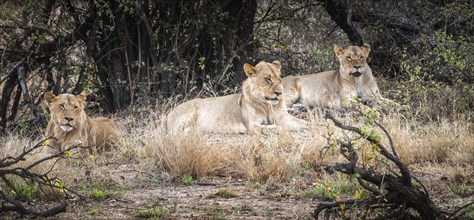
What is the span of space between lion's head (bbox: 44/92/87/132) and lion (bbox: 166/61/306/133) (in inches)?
48.4

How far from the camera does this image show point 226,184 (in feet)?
27.0

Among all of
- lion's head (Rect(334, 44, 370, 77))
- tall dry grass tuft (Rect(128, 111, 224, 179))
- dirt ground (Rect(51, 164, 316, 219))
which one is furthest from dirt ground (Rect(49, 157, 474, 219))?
lion's head (Rect(334, 44, 370, 77))

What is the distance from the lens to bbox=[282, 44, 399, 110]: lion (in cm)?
1245

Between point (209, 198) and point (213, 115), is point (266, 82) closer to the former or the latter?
point (213, 115)

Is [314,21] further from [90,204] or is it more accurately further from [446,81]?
[90,204]

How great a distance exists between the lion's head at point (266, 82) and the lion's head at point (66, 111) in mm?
2255

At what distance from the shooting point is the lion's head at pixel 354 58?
12352 mm

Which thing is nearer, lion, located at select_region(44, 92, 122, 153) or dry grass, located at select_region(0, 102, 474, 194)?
dry grass, located at select_region(0, 102, 474, 194)

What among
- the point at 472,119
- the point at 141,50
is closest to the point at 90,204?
the point at 472,119

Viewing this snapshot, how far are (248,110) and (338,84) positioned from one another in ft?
7.84

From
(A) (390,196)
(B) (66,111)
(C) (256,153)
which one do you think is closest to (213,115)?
(B) (66,111)

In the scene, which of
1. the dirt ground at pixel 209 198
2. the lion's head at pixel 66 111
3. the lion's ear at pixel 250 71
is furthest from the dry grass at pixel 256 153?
the lion's ear at pixel 250 71

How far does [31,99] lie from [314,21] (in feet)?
16.9

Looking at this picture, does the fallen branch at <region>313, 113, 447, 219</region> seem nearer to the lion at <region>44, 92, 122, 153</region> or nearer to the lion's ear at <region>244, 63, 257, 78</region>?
the lion at <region>44, 92, 122, 153</region>
